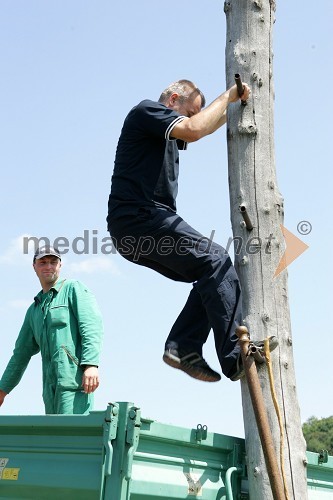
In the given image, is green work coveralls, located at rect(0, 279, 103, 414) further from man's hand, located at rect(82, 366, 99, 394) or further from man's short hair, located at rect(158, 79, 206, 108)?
man's short hair, located at rect(158, 79, 206, 108)

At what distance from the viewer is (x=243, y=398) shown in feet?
13.2

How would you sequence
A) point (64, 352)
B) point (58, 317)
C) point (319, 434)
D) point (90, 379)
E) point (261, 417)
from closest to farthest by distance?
point (261, 417)
point (90, 379)
point (64, 352)
point (58, 317)
point (319, 434)

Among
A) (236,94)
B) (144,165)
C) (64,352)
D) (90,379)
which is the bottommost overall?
(90,379)

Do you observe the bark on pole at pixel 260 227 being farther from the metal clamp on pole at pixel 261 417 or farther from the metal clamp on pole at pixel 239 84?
the metal clamp on pole at pixel 261 417

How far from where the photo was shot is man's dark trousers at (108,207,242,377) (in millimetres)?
4059

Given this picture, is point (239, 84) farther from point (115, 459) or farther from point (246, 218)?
point (115, 459)

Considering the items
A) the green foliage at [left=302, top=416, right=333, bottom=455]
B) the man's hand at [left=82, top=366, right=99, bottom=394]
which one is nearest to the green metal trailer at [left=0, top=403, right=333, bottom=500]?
the man's hand at [left=82, top=366, right=99, bottom=394]

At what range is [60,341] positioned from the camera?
5422mm

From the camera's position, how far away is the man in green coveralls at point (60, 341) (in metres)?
5.30

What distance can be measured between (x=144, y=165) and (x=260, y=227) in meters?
0.76

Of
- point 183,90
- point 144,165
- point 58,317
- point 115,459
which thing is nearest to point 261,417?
point 115,459

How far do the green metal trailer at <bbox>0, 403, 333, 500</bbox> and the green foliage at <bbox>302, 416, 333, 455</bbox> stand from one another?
103 ft

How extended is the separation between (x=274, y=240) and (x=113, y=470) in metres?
1.69

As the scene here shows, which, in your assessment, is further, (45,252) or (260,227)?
(45,252)
